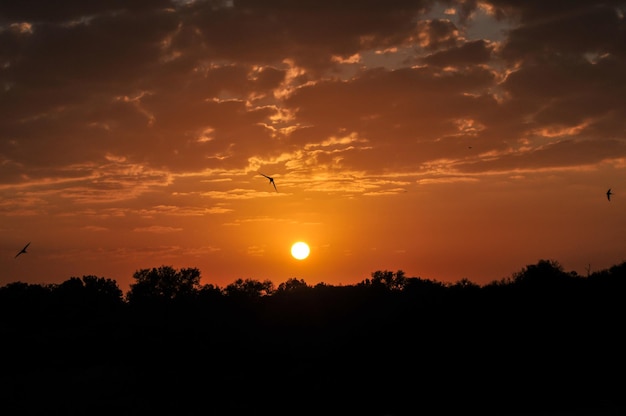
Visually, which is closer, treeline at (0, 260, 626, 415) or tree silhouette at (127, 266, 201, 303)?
treeline at (0, 260, 626, 415)

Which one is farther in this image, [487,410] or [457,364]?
[457,364]

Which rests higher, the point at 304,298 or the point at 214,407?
A: the point at 304,298

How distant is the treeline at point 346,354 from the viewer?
47.9 metres

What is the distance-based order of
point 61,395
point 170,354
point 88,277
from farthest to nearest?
1. point 88,277
2. point 170,354
3. point 61,395

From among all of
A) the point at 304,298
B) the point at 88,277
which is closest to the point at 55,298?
the point at 88,277

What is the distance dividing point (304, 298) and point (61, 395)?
920 inches

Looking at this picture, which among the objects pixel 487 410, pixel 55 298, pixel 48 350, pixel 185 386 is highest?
pixel 55 298

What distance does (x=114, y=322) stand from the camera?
67812 mm

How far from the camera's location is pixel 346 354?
176 feet

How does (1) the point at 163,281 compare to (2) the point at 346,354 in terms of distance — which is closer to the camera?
(2) the point at 346,354

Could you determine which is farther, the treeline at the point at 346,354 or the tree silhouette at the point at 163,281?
the tree silhouette at the point at 163,281

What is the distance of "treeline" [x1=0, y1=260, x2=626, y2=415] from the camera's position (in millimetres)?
47906

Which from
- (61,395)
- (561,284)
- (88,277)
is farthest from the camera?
(88,277)

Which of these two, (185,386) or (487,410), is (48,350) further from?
(487,410)
